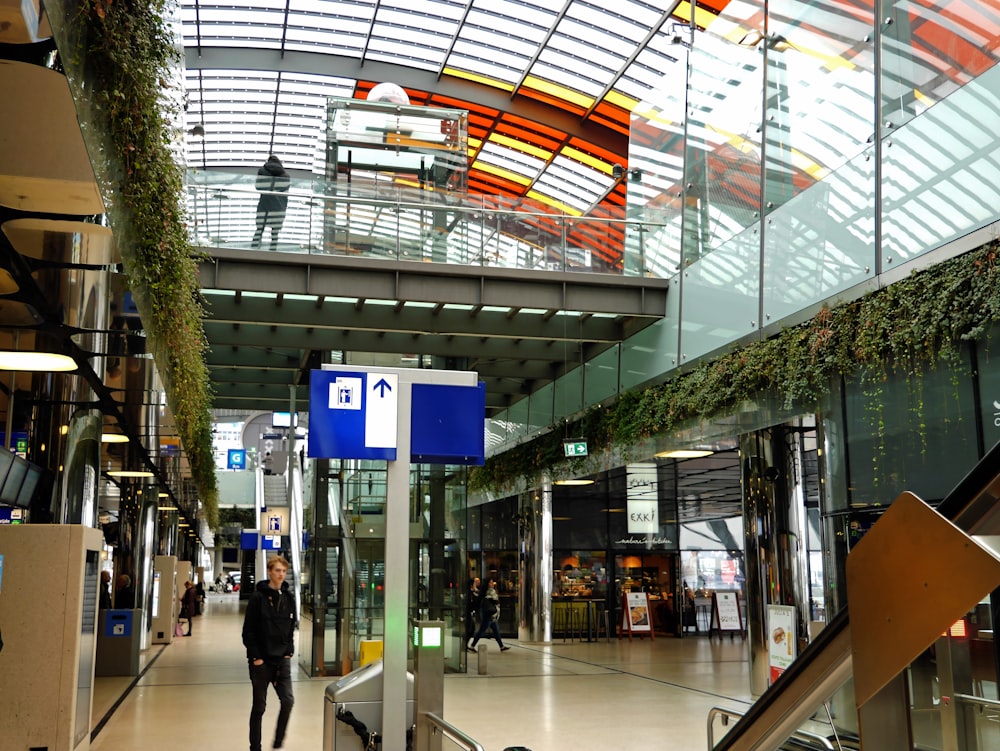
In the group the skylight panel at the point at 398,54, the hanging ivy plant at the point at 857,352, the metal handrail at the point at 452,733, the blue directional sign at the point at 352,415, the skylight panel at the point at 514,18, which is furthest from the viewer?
the skylight panel at the point at 398,54

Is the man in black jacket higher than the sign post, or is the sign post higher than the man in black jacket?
the sign post

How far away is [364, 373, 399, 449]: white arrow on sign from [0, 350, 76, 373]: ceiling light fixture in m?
2.63

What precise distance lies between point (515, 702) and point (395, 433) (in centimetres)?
725

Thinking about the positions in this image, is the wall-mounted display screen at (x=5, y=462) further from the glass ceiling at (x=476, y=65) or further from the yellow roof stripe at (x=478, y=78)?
the yellow roof stripe at (x=478, y=78)

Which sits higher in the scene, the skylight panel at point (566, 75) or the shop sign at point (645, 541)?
the skylight panel at point (566, 75)

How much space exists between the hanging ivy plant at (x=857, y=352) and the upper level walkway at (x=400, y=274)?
1934mm

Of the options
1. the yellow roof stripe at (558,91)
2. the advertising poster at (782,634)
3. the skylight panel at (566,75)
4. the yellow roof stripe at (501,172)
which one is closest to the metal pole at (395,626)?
the advertising poster at (782,634)

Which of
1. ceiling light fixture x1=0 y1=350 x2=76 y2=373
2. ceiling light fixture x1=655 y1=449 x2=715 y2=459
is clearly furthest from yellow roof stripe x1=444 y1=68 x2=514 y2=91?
ceiling light fixture x1=0 y1=350 x2=76 y2=373

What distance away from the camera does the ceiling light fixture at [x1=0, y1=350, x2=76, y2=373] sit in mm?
7344

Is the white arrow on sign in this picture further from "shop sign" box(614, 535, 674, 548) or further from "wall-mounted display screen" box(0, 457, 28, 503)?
"shop sign" box(614, 535, 674, 548)

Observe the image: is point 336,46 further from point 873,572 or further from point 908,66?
point 873,572

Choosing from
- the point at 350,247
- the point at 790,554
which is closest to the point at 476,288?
the point at 350,247

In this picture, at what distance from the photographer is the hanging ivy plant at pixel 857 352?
8328 millimetres

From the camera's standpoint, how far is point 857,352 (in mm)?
9758
